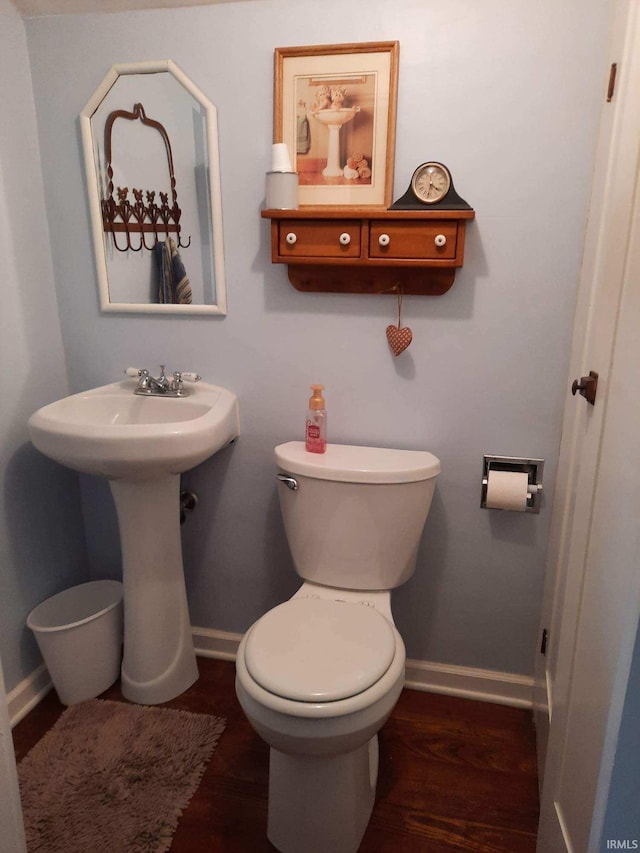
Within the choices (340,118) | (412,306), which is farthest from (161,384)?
(340,118)

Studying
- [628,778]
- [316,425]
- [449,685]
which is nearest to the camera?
[628,778]

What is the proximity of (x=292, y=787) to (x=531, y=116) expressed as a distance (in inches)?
65.7

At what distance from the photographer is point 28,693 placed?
1.75 meters

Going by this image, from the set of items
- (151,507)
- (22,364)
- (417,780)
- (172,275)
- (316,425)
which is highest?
(172,275)

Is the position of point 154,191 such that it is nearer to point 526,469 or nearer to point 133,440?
point 133,440

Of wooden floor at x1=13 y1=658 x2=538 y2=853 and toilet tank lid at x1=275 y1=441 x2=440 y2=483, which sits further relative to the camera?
toilet tank lid at x1=275 y1=441 x2=440 y2=483

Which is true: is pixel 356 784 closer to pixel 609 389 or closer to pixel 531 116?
pixel 609 389

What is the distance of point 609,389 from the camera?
39.5 inches

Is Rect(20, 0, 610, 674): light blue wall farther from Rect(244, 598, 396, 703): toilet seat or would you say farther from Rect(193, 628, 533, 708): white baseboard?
Rect(244, 598, 396, 703): toilet seat

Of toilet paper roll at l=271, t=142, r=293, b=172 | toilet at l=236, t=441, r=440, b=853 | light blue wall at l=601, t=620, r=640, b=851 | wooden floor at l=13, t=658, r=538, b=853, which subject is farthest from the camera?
toilet paper roll at l=271, t=142, r=293, b=172

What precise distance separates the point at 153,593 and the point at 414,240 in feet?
4.08

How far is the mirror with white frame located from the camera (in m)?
1.58

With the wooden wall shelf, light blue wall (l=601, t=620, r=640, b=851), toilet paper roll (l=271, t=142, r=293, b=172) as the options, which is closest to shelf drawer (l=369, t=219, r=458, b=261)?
the wooden wall shelf

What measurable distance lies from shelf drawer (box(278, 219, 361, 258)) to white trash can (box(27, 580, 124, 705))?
1201 mm
